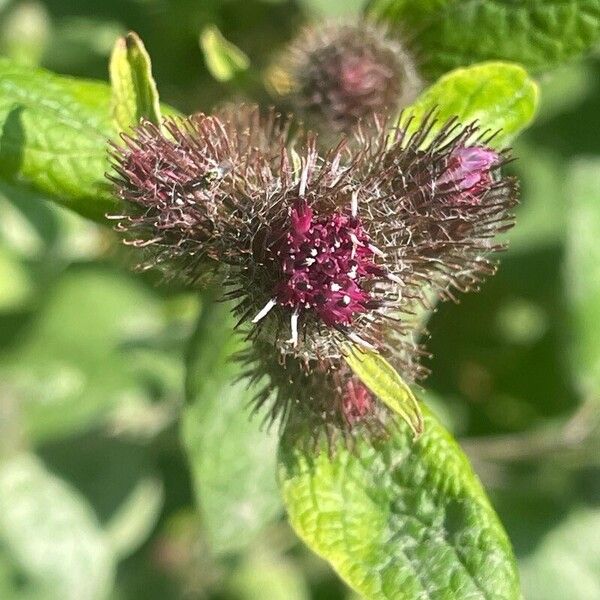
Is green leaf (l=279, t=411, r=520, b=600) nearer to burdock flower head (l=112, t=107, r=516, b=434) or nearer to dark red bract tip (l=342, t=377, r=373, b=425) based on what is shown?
dark red bract tip (l=342, t=377, r=373, b=425)

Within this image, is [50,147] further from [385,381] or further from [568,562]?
[568,562]

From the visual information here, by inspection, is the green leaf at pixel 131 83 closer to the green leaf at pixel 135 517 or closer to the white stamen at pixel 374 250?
the white stamen at pixel 374 250

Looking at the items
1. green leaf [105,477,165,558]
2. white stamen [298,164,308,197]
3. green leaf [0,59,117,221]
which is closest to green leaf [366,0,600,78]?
green leaf [0,59,117,221]

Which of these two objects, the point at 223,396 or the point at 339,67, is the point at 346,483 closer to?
the point at 223,396

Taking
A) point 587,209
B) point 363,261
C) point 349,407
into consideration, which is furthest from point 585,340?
point 363,261

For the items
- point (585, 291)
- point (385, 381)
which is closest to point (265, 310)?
point (385, 381)

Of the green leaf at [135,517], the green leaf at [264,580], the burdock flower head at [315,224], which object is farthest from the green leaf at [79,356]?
the burdock flower head at [315,224]
